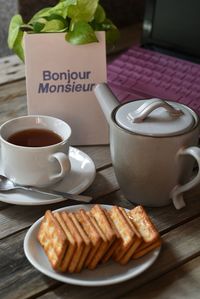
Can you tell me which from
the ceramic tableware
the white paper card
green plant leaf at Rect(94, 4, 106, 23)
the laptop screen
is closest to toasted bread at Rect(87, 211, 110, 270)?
the ceramic tableware

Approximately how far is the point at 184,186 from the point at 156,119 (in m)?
0.10

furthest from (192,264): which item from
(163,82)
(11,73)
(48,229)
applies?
(11,73)

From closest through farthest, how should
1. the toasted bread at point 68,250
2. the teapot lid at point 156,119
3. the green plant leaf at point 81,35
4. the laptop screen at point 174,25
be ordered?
the toasted bread at point 68,250
the teapot lid at point 156,119
the green plant leaf at point 81,35
the laptop screen at point 174,25

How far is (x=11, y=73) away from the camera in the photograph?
1.13 meters

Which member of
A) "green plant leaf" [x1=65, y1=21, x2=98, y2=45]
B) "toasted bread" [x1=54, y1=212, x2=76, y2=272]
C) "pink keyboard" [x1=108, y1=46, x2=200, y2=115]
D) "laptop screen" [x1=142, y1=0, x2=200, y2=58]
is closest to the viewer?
"toasted bread" [x1=54, y1=212, x2=76, y2=272]

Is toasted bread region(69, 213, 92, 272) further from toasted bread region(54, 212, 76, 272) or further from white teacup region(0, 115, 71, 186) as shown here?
white teacup region(0, 115, 71, 186)

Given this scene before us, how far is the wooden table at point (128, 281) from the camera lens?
2.07 ft

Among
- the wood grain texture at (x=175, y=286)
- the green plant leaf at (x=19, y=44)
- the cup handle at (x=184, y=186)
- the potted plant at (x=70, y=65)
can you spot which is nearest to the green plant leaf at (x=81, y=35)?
the potted plant at (x=70, y=65)

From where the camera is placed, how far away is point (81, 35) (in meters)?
Answer: 0.84

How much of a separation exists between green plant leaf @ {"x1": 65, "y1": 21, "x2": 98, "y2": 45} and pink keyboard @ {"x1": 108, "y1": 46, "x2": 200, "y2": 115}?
0.15 meters

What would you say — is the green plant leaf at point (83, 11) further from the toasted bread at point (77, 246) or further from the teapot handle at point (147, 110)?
the toasted bread at point (77, 246)

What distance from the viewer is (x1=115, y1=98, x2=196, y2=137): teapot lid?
0.71m

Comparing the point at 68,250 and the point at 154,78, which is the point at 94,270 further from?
the point at 154,78

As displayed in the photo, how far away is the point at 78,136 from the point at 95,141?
3cm
